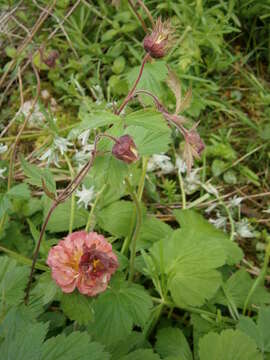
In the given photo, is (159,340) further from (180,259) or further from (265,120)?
(265,120)

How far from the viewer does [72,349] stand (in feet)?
2.39

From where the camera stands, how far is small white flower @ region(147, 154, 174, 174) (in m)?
1.43

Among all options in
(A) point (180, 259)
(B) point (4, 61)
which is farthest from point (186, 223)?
(B) point (4, 61)

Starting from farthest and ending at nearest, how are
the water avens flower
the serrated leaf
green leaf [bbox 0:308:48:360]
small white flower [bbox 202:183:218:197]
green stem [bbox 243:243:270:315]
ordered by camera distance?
small white flower [bbox 202:183:218:197] → green stem [bbox 243:243:270:315] → the serrated leaf → the water avens flower → green leaf [bbox 0:308:48:360]

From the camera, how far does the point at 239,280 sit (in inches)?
47.0

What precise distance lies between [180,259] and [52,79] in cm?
104

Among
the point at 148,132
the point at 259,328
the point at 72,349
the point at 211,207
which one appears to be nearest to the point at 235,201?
the point at 211,207

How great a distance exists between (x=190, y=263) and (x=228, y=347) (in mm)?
239

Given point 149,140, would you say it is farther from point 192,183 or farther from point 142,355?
point 192,183

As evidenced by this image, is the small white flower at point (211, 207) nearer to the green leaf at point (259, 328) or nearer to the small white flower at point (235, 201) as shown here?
the small white flower at point (235, 201)

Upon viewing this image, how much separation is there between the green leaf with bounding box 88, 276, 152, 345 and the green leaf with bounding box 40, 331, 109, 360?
200mm

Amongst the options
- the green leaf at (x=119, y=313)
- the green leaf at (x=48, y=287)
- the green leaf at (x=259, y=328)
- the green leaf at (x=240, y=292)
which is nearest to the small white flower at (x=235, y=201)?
the green leaf at (x=240, y=292)

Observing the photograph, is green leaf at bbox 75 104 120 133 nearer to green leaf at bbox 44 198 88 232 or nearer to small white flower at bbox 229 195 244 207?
green leaf at bbox 44 198 88 232

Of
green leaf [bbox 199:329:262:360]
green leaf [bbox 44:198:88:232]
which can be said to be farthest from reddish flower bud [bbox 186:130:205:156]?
green leaf [bbox 44:198:88:232]
